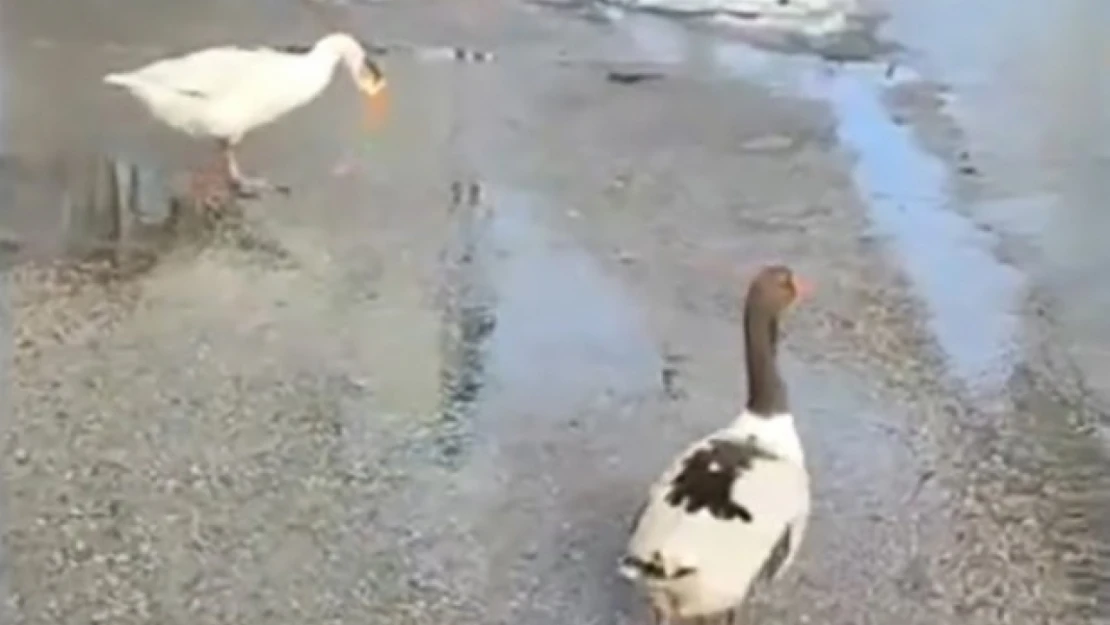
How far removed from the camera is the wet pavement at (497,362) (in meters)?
3.74

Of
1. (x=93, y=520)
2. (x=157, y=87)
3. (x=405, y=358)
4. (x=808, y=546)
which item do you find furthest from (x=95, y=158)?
(x=808, y=546)

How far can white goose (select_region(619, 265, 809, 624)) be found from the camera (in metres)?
3.16

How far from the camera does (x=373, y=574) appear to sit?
12.1 ft

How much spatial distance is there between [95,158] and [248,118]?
495 mm

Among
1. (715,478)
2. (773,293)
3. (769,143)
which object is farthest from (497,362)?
(769,143)

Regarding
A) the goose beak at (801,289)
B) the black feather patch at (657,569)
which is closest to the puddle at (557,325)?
the goose beak at (801,289)

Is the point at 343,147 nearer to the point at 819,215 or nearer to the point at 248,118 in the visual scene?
the point at 248,118

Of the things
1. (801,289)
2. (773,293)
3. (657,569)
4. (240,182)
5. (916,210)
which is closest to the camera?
(657,569)

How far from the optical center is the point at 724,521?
323 cm

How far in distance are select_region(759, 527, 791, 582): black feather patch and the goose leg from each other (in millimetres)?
2720

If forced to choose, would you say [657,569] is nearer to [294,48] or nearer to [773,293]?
[773,293]

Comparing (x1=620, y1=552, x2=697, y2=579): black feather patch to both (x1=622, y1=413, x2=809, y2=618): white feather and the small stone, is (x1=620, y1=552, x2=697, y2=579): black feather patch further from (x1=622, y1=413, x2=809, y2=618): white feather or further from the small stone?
the small stone

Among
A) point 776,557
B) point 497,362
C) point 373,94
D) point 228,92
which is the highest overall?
point 228,92

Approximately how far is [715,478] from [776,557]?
0.48 feet
